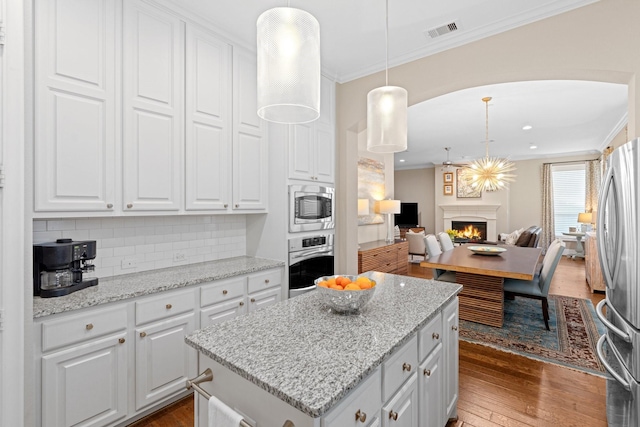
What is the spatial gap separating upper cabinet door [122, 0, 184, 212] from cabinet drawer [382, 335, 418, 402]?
1.90 m

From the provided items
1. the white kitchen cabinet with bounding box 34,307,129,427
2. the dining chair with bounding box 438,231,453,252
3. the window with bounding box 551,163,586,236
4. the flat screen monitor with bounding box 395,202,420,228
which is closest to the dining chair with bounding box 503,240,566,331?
the dining chair with bounding box 438,231,453,252

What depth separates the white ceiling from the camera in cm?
230

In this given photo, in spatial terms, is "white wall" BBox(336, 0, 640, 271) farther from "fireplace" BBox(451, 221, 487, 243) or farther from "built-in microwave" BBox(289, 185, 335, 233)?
"fireplace" BBox(451, 221, 487, 243)

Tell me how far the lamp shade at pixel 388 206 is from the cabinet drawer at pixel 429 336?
4.54 metres

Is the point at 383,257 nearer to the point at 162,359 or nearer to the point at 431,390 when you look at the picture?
the point at 431,390

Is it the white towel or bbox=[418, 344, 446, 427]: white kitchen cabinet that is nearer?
the white towel

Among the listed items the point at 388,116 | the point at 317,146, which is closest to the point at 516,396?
the point at 388,116

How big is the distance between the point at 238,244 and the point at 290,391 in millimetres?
2475

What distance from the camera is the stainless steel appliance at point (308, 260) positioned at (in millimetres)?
3016

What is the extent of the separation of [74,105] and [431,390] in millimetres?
2591

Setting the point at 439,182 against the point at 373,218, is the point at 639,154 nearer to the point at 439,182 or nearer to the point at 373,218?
the point at 373,218

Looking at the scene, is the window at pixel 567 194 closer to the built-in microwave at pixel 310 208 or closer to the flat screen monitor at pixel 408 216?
the flat screen monitor at pixel 408 216

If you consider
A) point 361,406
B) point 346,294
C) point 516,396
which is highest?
point 346,294

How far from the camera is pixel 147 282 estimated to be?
6.97 feet
